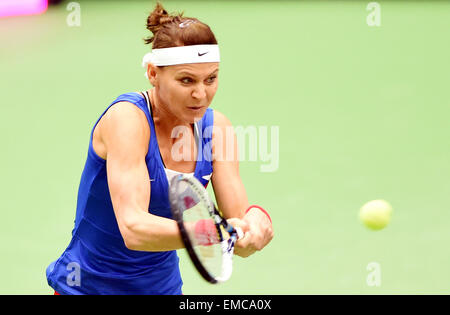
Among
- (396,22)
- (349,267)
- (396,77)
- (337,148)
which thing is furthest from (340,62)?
(349,267)

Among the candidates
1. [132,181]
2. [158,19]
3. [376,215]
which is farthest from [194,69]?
[376,215]

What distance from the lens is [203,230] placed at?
7.91 feet

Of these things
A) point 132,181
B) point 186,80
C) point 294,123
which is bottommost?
point 132,181

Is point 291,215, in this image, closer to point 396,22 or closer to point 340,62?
point 340,62

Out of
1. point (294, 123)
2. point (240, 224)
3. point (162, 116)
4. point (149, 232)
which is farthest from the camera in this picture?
point (294, 123)

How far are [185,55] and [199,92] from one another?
0.14 metres

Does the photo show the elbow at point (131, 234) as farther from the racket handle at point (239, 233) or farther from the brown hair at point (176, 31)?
the brown hair at point (176, 31)

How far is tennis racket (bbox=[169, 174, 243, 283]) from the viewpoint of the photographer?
7.59ft

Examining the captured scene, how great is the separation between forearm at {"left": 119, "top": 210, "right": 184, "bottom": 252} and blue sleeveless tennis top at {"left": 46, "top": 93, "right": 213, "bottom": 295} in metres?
0.30

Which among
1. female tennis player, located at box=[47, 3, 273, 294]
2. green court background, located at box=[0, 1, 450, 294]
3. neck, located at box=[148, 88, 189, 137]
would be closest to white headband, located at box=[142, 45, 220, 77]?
female tennis player, located at box=[47, 3, 273, 294]

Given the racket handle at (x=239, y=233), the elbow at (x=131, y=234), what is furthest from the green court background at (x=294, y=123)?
the elbow at (x=131, y=234)

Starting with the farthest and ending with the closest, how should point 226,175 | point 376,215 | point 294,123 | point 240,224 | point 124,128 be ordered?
point 294,123
point 376,215
point 226,175
point 240,224
point 124,128

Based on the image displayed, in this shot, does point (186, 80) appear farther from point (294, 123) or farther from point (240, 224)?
point (294, 123)

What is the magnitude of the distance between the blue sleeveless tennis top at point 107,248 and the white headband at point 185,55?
0.15 metres
